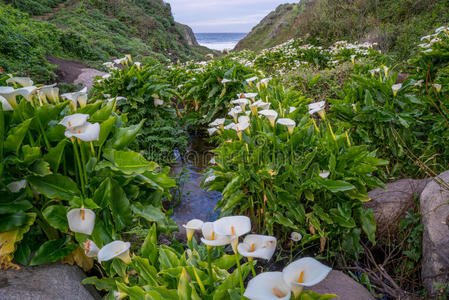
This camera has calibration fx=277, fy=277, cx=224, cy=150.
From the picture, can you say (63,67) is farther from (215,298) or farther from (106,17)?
(106,17)

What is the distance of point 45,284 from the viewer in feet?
5.00

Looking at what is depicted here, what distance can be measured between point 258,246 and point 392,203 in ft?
6.94

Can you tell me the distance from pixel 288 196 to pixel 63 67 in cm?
859

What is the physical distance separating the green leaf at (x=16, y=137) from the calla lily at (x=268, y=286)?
1493 millimetres

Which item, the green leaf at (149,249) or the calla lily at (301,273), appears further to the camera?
the green leaf at (149,249)

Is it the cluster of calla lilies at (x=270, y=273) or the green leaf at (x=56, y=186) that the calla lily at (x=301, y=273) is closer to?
the cluster of calla lilies at (x=270, y=273)

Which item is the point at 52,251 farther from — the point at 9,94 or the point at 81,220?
the point at 9,94

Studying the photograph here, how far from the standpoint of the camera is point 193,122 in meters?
5.72

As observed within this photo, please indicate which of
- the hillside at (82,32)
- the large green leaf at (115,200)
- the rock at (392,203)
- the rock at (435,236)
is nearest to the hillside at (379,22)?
the rock at (392,203)

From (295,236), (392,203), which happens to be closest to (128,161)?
(295,236)

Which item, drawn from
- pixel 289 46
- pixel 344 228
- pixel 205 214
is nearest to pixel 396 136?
pixel 344 228

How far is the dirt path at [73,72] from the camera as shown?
25.8 feet

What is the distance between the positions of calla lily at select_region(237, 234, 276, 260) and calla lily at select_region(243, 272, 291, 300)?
0.06 meters

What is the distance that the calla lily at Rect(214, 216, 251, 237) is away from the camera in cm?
100
